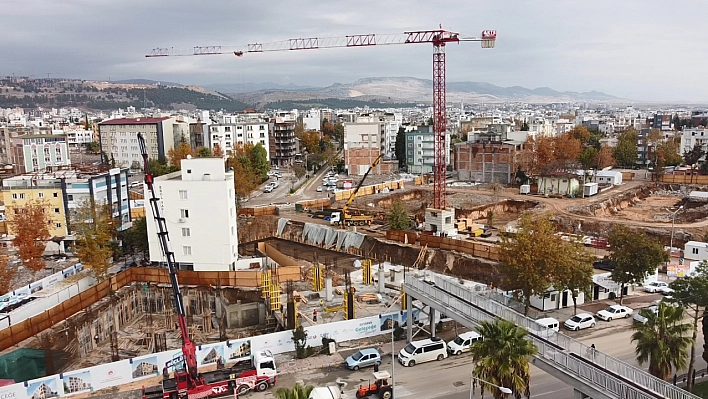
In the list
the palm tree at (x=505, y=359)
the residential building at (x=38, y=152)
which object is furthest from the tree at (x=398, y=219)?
the residential building at (x=38, y=152)

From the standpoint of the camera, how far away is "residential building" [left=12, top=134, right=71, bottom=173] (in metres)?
71.0

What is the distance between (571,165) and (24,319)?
53.3 meters

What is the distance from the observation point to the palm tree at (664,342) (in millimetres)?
13711

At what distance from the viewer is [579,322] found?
73.3 ft

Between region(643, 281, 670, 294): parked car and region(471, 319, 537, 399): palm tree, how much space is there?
59.6ft

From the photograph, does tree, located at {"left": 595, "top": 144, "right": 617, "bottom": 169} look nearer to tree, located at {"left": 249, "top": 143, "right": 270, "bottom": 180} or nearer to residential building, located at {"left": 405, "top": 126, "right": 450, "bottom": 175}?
residential building, located at {"left": 405, "top": 126, "right": 450, "bottom": 175}

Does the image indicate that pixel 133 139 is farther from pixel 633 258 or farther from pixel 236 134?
pixel 633 258

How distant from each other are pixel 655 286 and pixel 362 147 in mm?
50102

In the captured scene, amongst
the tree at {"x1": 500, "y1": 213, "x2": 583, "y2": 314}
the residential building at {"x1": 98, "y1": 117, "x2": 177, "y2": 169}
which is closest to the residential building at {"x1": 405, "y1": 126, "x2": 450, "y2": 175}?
the residential building at {"x1": 98, "y1": 117, "x2": 177, "y2": 169}

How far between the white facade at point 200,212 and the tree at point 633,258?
2055 centimetres

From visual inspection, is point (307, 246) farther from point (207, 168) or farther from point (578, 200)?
point (578, 200)

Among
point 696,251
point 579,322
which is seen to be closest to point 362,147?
point 696,251

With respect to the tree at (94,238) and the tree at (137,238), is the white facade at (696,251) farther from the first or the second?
the tree at (94,238)

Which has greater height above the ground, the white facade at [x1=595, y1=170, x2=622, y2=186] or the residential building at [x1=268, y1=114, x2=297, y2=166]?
the residential building at [x1=268, y1=114, x2=297, y2=166]
